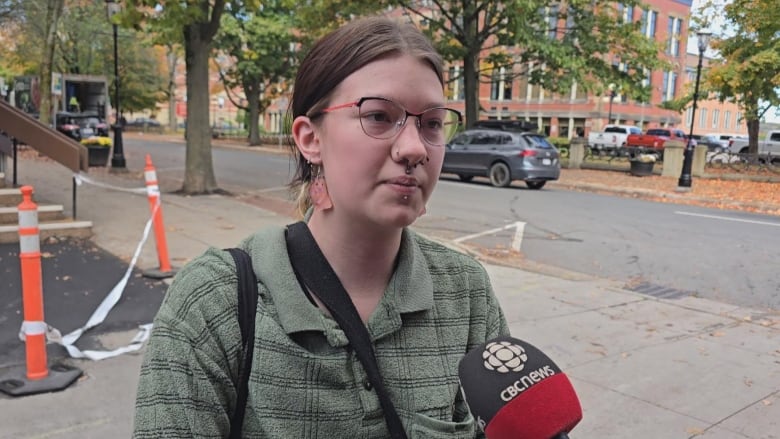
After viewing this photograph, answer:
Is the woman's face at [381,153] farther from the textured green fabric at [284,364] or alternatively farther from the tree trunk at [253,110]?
the tree trunk at [253,110]

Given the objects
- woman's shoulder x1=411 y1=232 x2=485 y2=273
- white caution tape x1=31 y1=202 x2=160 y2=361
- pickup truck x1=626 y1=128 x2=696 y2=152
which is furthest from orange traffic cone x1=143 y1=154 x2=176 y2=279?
pickup truck x1=626 y1=128 x2=696 y2=152

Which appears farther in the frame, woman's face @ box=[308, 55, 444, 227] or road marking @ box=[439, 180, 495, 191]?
road marking @ box=[439, 180, 495, 191]

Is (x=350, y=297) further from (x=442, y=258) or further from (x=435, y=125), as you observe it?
(x=435, y=125)

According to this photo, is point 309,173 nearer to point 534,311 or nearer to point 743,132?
point 534,311

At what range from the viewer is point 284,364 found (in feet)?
4.13

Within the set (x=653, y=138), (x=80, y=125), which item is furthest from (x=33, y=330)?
(x=653, y=138)

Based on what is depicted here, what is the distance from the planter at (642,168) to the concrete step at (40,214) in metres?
19.8

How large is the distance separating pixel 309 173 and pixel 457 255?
45 centimetres

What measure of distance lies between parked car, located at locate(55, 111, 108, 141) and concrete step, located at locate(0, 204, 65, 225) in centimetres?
1653

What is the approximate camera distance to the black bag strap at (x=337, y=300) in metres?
1.31

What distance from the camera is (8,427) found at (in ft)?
11.6

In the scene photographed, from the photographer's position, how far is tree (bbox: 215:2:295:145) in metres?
32.8

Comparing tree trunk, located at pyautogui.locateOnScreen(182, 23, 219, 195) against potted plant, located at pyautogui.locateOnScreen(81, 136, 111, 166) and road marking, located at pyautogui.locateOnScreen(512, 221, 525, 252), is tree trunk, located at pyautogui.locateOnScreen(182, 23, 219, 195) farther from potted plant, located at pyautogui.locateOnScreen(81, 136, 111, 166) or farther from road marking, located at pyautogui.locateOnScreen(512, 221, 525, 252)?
potted plant, located at pyautogui.locateOnScreen(81, 136, 111, 166)

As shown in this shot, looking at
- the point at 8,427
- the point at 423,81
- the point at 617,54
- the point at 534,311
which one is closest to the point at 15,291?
the point at 8,427
